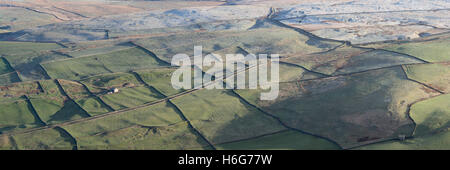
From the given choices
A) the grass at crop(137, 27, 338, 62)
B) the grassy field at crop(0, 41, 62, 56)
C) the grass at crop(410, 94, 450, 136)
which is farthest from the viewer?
the grassy field at crop(0, 41, 62, 56)

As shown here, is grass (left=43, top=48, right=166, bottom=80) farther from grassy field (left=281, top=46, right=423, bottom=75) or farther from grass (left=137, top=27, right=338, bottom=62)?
grassy field (left=281, top=46, right=423, bottom=75)

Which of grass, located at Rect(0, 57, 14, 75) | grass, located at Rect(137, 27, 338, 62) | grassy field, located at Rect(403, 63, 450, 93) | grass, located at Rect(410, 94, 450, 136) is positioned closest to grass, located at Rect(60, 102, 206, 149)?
grass, located at Rect(137, 27, 338, 62)

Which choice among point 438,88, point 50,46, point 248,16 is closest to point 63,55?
point 50,46

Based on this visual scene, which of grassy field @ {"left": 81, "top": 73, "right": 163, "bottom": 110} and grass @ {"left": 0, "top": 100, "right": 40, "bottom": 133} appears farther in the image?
grassy field @ {"left": 81, "top": 73, "right": 163, "bottom": 110}

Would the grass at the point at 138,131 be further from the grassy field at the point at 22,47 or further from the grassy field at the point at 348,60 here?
the grassy field at the point at 22,47

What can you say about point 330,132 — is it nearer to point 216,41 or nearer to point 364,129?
point 364,129

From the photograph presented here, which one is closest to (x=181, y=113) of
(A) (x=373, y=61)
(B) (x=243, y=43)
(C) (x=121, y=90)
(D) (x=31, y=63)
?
(C) (x=121, y=90)

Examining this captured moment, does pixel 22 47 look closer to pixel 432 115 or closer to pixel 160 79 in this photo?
pixel 160 79
